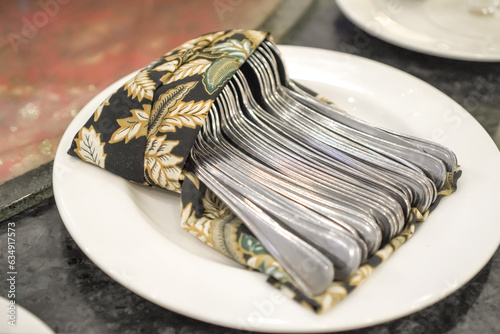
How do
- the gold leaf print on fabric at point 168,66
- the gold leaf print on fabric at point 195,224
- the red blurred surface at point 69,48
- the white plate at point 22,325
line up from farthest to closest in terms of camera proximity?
the red blurred surface at point 69,48 < the gold leaf print on fabric at point 168,66 < the gold leaf print on fabric at point 195,224 < the white plate at point 22,325

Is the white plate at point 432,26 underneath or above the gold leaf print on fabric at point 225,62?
underneath

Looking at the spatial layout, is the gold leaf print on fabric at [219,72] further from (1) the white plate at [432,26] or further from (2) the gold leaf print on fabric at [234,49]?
(1) the white plate at [432,26]

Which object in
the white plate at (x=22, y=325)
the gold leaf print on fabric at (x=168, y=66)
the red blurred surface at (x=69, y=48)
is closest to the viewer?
the white plate at (x=22, y=325)

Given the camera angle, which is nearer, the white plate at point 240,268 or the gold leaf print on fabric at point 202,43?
the white plate at point 240,268

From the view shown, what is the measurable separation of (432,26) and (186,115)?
0.55 metres

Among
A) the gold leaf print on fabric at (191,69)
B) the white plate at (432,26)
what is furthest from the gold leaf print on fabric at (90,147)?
the white plate at (432,26)

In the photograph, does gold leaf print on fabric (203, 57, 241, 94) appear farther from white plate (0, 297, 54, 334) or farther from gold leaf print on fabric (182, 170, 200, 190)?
white plate (0, 297, 54, 334)

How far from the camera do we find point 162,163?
53 centimetres

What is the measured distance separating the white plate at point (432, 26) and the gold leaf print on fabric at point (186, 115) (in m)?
0.42

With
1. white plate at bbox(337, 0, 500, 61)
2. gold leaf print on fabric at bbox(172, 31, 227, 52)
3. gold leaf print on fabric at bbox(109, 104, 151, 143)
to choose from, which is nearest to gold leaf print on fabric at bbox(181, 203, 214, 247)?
gold leaf print on fabric at bbox(109, 104, 151, 143)

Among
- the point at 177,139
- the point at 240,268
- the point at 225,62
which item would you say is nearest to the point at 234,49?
the point at 225,62

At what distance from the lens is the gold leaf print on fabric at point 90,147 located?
0.54 m

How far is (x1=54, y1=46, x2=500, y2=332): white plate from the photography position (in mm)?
407

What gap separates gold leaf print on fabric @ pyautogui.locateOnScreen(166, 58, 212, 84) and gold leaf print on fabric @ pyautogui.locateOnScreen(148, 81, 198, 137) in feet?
0.05
